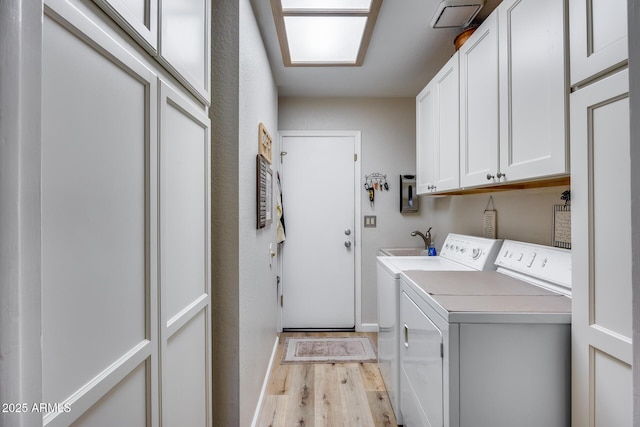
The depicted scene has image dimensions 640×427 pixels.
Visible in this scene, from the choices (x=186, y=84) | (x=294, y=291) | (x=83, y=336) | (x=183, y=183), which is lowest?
(x=294, y=291)

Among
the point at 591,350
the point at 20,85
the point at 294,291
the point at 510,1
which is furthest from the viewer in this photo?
the point at 294,291

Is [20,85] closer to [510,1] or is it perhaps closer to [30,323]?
[30,323]

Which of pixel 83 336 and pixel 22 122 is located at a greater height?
pixel 22 122

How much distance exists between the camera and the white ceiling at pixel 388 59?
1.94 metres

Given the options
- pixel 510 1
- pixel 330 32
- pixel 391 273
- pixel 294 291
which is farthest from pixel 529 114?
pixel 294 291

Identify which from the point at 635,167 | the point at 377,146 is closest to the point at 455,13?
the point at 377,146

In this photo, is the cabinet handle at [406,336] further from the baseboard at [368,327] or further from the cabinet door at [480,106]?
the baseboard at [368,327]

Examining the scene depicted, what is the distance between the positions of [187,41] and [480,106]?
1472 millimetres

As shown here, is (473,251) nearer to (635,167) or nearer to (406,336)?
(406,336)

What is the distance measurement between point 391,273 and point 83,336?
5.58 feet

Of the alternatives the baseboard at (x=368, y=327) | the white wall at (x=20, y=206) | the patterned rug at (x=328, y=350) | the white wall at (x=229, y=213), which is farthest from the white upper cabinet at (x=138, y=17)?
the baseboard at (x=368, y=327)

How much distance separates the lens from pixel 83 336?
0.56 metres

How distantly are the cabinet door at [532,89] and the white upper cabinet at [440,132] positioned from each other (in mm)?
509

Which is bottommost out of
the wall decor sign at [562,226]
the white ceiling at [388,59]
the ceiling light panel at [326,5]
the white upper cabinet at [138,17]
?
the wall decor sign at [562,226]
